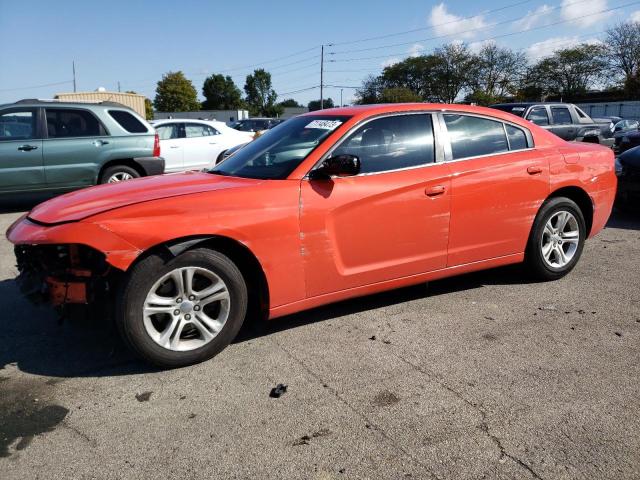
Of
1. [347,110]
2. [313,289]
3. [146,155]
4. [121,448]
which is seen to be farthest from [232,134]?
[121,448]

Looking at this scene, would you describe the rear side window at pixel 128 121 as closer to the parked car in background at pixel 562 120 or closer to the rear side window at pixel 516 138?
the rear side window at pixel 516 138

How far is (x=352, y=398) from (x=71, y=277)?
1739 millimetres

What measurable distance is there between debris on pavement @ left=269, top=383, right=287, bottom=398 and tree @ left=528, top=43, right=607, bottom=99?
82417 millimetres

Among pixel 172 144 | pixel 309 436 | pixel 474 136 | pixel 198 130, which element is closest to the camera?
pixel 309 436

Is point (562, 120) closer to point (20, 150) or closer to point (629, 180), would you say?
point (629, 180)

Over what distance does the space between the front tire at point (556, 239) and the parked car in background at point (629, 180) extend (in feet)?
11.0

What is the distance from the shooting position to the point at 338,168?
360 cm

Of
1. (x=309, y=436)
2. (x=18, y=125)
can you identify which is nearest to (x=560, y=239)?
(x=309, y=436)

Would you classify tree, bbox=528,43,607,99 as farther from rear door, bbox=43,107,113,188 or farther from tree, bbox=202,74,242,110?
rear door, bbox=43,107,113,188

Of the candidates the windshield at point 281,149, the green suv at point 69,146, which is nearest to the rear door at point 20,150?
the green suv at point 69,146

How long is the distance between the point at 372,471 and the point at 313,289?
1.50 metres

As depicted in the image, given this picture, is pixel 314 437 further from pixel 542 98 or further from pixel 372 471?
A: pixel 542 98

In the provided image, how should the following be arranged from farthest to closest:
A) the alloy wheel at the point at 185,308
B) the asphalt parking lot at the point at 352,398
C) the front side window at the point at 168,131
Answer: the front side window at the point at 168,131, the alloy wheel at the point at 185,308, the asphalt parking lot at the point at 352,398

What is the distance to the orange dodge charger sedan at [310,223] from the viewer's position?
315cm
